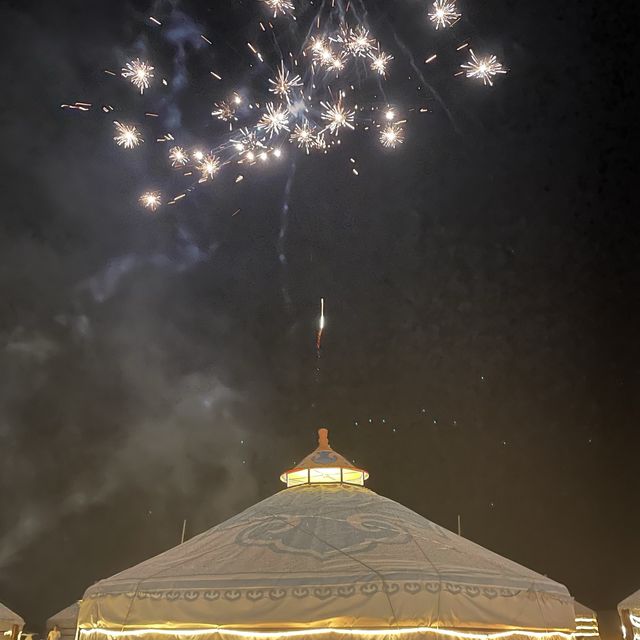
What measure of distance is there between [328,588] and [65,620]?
301 inches

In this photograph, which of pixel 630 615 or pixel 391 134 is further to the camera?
pixel 630 615

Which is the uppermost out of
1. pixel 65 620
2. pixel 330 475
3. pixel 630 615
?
pixel 330 475

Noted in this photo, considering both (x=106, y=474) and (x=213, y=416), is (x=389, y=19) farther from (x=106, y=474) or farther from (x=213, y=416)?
(x=106, y=474)

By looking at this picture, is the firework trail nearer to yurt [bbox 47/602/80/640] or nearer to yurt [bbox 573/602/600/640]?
yurt [bbox 47/602/80/640]

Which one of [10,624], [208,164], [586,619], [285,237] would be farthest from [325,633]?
[10,624]

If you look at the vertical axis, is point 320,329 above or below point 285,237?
below

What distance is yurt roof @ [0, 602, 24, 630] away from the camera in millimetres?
9706

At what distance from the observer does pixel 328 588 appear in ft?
14.5

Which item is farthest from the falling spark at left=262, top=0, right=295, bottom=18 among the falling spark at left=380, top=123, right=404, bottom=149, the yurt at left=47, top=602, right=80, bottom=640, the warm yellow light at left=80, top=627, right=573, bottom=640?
the yurt at left=47, top=602, right=80, bottom=640

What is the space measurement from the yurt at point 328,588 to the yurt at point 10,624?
18.1 ft

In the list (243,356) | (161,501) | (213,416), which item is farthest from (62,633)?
(243,356)

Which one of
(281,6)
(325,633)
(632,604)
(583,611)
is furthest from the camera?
(583,611)

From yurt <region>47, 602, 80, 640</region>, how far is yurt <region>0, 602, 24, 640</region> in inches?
16.6

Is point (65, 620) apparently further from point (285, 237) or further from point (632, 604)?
point (632, 604)
